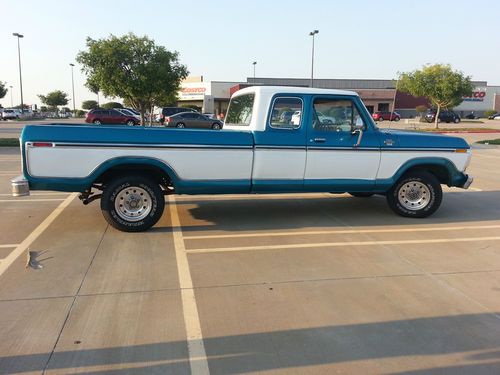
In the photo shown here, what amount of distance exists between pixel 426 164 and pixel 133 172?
467 cm

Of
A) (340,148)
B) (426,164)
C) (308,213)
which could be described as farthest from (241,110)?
(426,164)

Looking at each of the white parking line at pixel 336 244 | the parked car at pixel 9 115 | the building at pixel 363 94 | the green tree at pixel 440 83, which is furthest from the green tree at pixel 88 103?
the white parking line at pixel 336 244

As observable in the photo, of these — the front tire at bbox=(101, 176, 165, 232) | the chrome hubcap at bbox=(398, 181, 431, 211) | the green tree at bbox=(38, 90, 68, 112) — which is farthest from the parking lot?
the green tree at bbox=(38, 90, 68, 112)

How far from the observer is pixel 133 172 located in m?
6.32

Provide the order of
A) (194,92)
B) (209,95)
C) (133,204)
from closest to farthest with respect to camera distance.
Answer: (133,204), (209,95), (194,92)

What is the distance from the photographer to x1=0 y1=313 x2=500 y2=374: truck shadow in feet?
10.2

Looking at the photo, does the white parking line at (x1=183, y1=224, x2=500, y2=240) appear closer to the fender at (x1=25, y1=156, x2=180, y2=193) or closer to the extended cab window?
the fender at (x1=25, y1=156, x2=180, y2=193)

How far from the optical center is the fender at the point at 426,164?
23.5ft

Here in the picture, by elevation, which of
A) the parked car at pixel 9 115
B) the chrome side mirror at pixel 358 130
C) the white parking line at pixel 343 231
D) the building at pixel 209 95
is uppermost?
the building at pixel 209 95

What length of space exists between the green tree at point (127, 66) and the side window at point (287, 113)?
1852 cm

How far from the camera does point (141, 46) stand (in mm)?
24109

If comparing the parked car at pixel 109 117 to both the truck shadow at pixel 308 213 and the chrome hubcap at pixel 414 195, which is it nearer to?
the truck shadow at pixel 308 213

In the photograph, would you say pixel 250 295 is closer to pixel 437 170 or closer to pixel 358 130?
pixel 358 130

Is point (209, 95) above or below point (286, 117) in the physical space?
above
